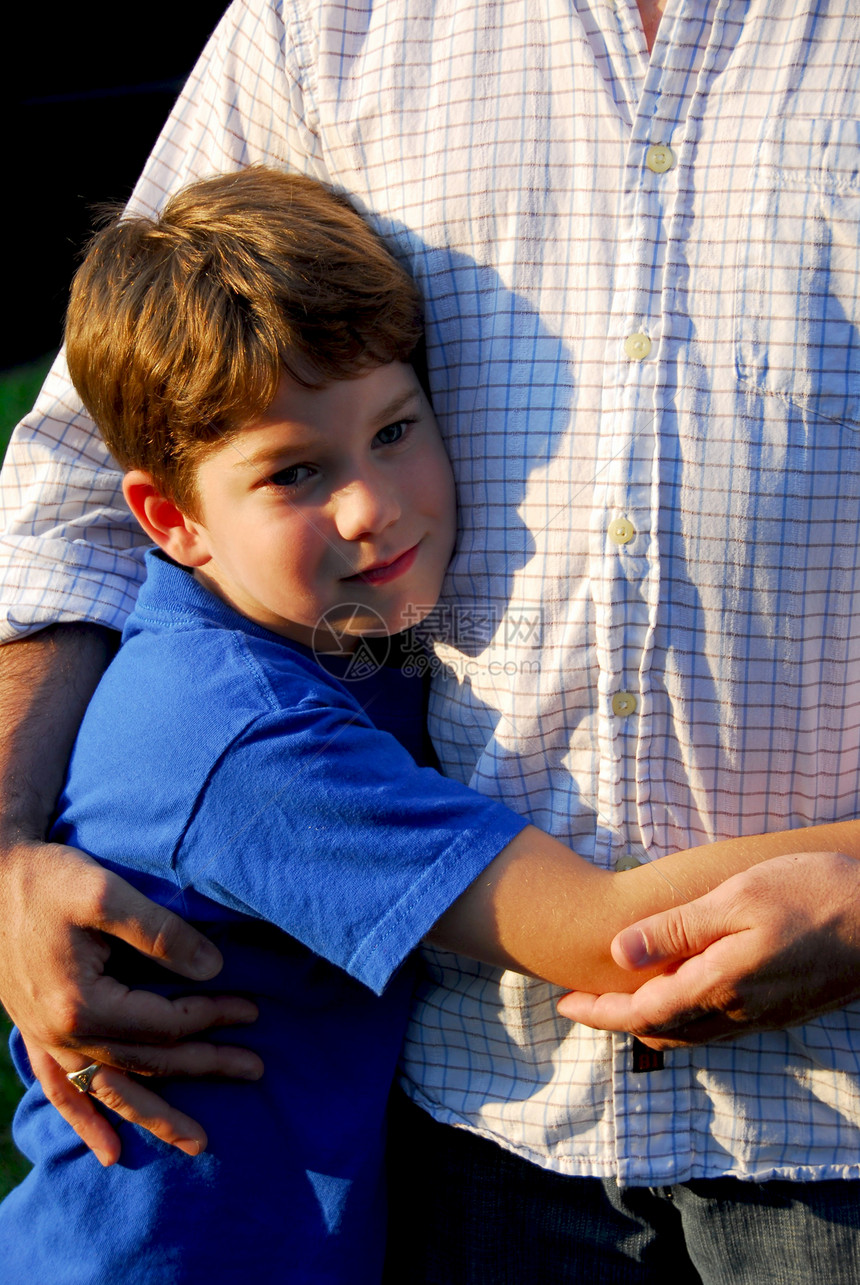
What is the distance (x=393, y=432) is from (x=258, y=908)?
0.56 m

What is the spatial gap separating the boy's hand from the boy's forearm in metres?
0.12

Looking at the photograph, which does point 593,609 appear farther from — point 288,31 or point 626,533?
point 288,31

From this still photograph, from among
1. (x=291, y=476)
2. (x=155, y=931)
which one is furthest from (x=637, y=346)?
(x=155, y=931)

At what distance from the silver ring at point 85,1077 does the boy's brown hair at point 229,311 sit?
0.67m

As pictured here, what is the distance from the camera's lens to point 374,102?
1.16m

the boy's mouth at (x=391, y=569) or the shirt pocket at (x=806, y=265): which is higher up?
the shirt pocket at (x=806, y=265)

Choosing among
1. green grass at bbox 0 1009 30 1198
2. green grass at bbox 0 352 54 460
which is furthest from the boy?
green grass at bbox 0 352 54 460

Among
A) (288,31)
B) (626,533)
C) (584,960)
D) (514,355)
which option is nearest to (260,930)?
(584,960)

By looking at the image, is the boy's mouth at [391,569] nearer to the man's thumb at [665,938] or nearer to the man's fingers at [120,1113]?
the man's thumb at [665,938]

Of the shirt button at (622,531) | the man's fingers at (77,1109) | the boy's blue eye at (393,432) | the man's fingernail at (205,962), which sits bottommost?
the man's fingers at (77,1109)

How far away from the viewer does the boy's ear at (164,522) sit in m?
1.27

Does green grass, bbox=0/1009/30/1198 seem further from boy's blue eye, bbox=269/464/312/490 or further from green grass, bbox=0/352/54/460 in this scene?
green grass, bbox=0/352/54/460

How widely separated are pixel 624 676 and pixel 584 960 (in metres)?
0.30

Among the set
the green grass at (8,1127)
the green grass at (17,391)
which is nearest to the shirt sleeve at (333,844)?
the green grass at (8,1127)
